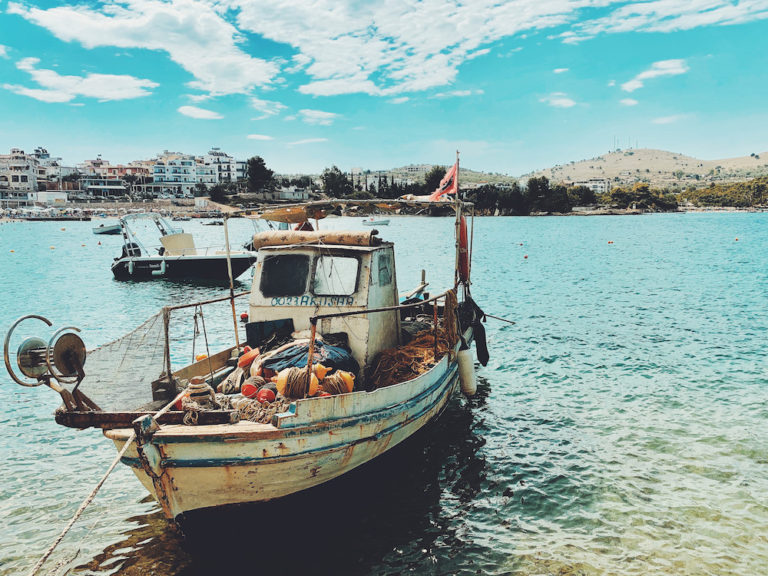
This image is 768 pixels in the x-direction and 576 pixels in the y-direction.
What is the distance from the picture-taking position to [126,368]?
380 inches

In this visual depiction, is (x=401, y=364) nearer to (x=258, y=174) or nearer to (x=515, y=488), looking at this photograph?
(x=515, y=488)

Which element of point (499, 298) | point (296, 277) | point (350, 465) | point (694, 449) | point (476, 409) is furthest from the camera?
point (499, 298)

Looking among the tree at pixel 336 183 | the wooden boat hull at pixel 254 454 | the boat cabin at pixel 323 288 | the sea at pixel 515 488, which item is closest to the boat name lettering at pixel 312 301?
the boat cabin at pixel 323 288

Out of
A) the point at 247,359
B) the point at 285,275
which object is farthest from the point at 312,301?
the point at 247,359

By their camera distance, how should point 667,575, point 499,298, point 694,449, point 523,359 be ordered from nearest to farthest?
1. point 667,575
2. point 694,449
3. point 523,359
4. point 499,298

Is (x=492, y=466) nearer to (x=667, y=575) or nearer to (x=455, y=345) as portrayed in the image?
(x=455, y=345)

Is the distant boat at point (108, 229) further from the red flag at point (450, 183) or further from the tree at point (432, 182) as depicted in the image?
the red flag at point (450, 183)

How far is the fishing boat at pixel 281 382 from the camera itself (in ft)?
21.3

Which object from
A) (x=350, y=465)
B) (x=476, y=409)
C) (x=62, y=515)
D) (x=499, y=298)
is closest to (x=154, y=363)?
(x=62, y=515)

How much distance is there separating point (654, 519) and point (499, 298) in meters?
22.8

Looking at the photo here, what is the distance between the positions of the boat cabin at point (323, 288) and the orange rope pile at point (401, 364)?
0.74 ft

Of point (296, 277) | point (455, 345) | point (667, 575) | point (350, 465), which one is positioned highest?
point (296, 277)

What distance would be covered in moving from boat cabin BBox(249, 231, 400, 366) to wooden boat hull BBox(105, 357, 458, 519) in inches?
80.4

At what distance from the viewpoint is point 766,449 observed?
10531mm
